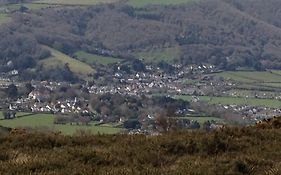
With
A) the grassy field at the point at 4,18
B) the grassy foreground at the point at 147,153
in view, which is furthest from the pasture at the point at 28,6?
the grassy foreground at the point at 147,153

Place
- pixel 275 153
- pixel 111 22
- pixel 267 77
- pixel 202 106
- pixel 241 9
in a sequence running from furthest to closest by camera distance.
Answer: pixel 241 9 → pixel 111 22 → pixel 267 77 → pixel 202 106 → pixel 275 153

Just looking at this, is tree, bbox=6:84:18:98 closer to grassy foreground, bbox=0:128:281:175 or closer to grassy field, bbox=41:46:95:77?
grassy field, bbox=41:46:95:77

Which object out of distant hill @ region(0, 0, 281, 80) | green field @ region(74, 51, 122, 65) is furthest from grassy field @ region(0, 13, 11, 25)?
green field @ region(74, 51, 122, 65)

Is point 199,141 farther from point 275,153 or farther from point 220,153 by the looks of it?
point 275,153

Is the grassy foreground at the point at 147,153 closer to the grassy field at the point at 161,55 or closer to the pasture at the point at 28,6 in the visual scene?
the grassy field at the point at 161,55

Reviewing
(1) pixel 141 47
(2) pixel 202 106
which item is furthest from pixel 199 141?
(1) pixel 141 47

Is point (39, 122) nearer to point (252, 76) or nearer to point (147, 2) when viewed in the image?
point (252, 76)
